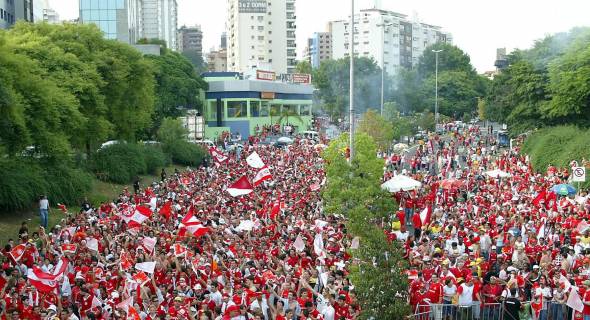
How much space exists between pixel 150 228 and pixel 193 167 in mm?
33436

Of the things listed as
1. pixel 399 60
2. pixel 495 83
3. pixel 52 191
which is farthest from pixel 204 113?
pixel 399 60

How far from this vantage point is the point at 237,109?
279 feet

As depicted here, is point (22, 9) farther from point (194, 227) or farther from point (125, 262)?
point (125, 262)

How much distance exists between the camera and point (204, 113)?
8431 centimetres

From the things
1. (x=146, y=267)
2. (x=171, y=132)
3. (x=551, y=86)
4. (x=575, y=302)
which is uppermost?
(x=551, y=86)

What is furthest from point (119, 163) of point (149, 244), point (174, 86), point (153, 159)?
point (174, 86)

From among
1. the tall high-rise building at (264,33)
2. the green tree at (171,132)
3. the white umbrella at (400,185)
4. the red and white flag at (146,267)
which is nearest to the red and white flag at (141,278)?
the red and white flag at (146,267)

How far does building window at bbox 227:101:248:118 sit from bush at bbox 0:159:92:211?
1869 inches

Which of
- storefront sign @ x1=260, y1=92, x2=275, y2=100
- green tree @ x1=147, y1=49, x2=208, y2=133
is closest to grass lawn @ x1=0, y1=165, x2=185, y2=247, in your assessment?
green tree @ x1=147, y1=49, x2=208, y2=133

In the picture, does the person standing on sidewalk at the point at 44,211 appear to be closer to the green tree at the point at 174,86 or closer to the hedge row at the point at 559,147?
the hedge row at the point at 559,147

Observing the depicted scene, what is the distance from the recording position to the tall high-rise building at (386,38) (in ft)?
518

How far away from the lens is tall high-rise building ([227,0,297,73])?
13762cm

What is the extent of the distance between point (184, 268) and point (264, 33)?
122182 millimetres

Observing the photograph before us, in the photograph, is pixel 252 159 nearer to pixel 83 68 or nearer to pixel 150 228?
pixel 150 228
